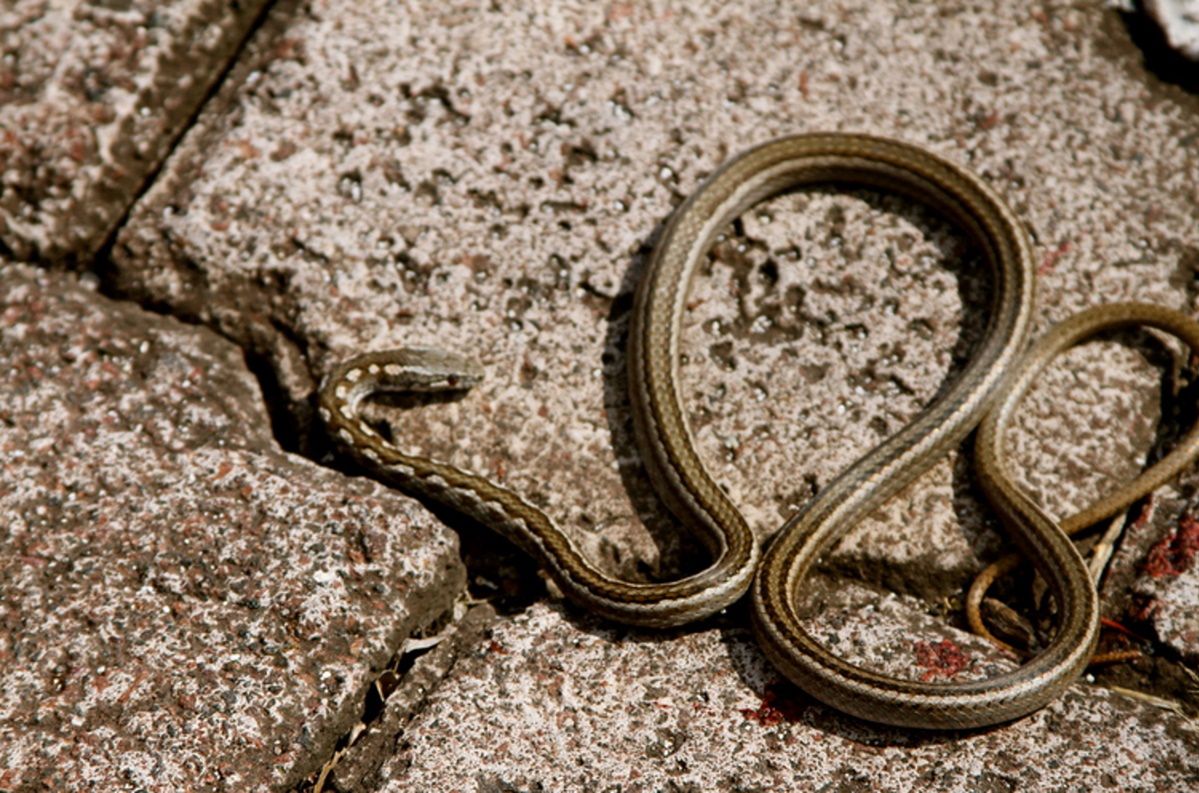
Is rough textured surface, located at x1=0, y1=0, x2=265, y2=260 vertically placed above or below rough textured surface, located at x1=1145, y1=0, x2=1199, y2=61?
below

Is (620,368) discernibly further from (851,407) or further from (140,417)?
(140,417)

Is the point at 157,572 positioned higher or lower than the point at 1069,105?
lower

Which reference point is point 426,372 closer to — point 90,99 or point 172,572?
point 172,572

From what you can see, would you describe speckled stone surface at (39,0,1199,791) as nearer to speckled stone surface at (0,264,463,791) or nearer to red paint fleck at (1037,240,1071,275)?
red paint fleck at (1037,240,1071,275)

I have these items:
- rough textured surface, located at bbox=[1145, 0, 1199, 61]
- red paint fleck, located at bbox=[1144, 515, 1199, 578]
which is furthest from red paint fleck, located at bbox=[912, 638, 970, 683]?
rough textured surface, located at bbox=[1145, 0, 1199, 61]

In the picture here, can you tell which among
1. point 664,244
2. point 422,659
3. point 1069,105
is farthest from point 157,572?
point 1069,105
